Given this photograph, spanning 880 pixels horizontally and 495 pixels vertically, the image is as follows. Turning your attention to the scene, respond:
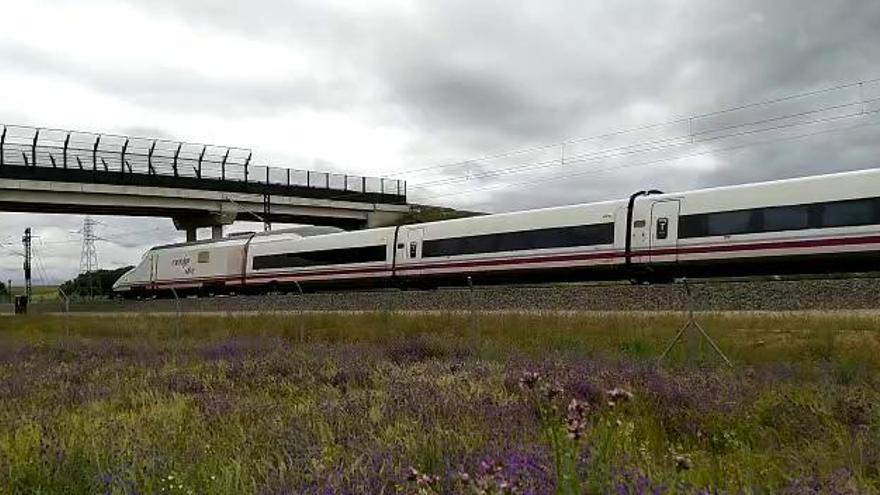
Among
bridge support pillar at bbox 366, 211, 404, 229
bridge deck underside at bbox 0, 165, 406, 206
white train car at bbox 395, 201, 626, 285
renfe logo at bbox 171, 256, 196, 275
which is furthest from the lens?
bridge support pillar at bbox 366, 211, 404, 229

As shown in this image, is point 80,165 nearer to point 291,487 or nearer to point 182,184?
point 182,184

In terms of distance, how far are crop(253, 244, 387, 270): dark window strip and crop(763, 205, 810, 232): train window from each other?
17.4m

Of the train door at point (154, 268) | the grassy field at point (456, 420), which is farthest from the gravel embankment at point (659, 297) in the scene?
the train door at point (154, 268)

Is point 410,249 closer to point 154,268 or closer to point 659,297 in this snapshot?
point 659,297

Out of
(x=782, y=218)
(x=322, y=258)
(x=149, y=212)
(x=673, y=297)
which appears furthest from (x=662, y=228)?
(x=149, y=212)

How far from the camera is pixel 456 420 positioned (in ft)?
16.0

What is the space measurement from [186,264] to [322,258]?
14.9 m

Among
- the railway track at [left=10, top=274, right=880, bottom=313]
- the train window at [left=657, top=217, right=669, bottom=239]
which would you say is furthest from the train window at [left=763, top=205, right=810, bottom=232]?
the train window at [left=657, top=217, right=669, bottom=239]

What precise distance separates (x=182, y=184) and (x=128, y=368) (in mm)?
52214

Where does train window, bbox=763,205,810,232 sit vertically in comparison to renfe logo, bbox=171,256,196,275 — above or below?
above

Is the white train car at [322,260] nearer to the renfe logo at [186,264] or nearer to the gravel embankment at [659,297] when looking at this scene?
the gravel embankment at [659,297]

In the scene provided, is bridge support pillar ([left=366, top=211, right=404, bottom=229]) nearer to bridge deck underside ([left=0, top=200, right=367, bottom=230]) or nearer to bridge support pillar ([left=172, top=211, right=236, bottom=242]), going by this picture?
bridge deck underside ([left=0, top=200, right=367, bottom=230])

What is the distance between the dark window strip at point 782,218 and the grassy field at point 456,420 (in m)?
7.06

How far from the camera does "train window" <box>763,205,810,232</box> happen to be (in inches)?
744
